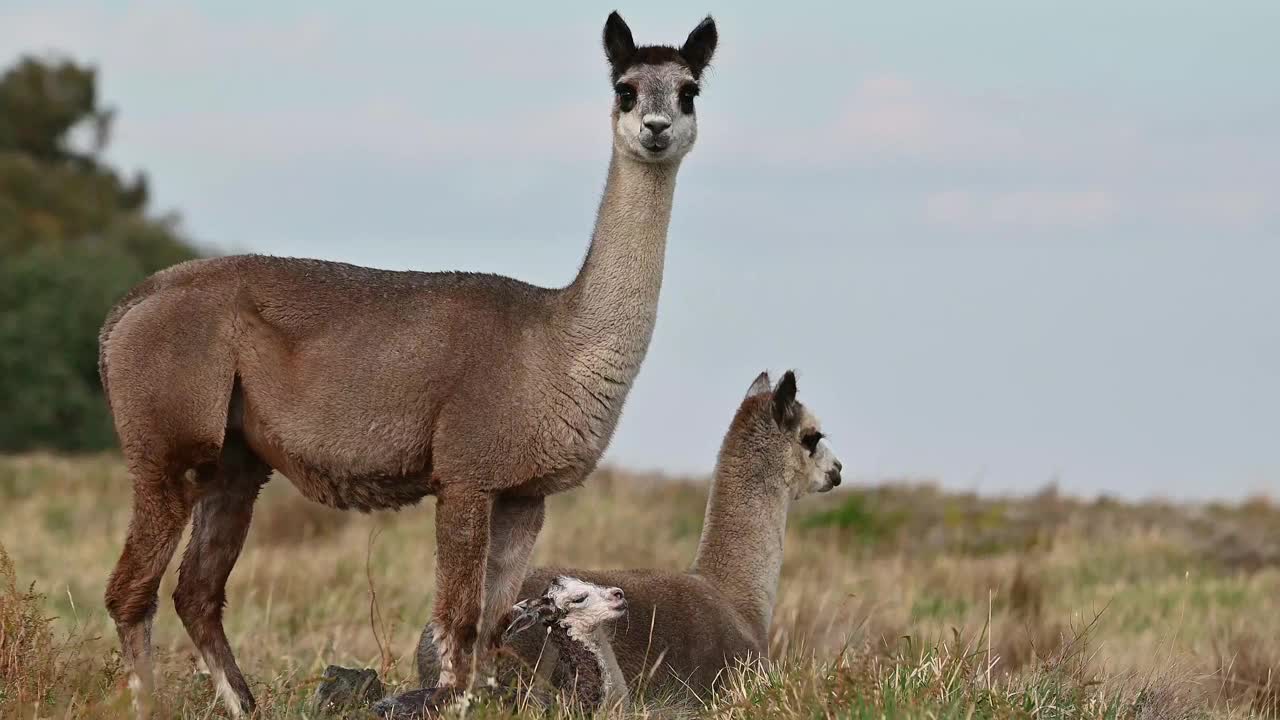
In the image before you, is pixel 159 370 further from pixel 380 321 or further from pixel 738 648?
pixel 738 648

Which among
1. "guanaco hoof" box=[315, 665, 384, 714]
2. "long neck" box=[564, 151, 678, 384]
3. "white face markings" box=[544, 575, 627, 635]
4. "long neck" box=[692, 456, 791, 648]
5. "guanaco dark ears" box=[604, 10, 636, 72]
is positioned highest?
"guanaco dark ears" box=[604, 10, 636, 72]

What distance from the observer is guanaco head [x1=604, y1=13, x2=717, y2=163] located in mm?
7898

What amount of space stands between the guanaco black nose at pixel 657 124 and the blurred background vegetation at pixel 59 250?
3205cm

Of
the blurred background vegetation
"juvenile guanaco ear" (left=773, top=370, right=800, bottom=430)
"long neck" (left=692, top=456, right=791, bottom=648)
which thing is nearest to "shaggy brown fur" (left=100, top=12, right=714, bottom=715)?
"juvenile guanaco ear" (left=773, top=370, right=800, bottom=430)

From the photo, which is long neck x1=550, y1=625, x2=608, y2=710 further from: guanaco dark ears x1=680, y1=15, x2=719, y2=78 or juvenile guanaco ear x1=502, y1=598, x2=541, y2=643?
guanaco dark ears x1=680, y1=15, x2=719, y2=78

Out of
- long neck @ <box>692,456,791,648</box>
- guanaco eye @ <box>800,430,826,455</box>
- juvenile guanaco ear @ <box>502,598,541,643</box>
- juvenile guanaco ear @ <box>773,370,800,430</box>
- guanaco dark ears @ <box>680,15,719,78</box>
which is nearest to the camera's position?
juvenile guanaco ear @ <box>502,598,541,643</box>

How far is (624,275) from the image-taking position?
8.04m

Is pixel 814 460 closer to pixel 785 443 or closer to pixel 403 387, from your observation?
pixel 785 443

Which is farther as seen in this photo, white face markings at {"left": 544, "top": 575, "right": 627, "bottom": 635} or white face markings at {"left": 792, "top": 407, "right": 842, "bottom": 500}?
white face markings at {"left": 792, "top": 407, "right": 842, "bottom": 500}

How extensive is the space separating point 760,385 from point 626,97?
229cm

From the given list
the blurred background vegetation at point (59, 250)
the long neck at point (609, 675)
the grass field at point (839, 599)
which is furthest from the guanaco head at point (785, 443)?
the blurred background vegetation at point (59, 250)

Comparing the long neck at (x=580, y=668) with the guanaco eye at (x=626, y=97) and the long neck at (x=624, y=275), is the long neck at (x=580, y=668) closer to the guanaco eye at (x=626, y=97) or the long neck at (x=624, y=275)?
the long neck at (x=624, y=275)

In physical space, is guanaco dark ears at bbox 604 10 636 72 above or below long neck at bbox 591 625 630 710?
above

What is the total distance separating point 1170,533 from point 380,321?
14023mm
